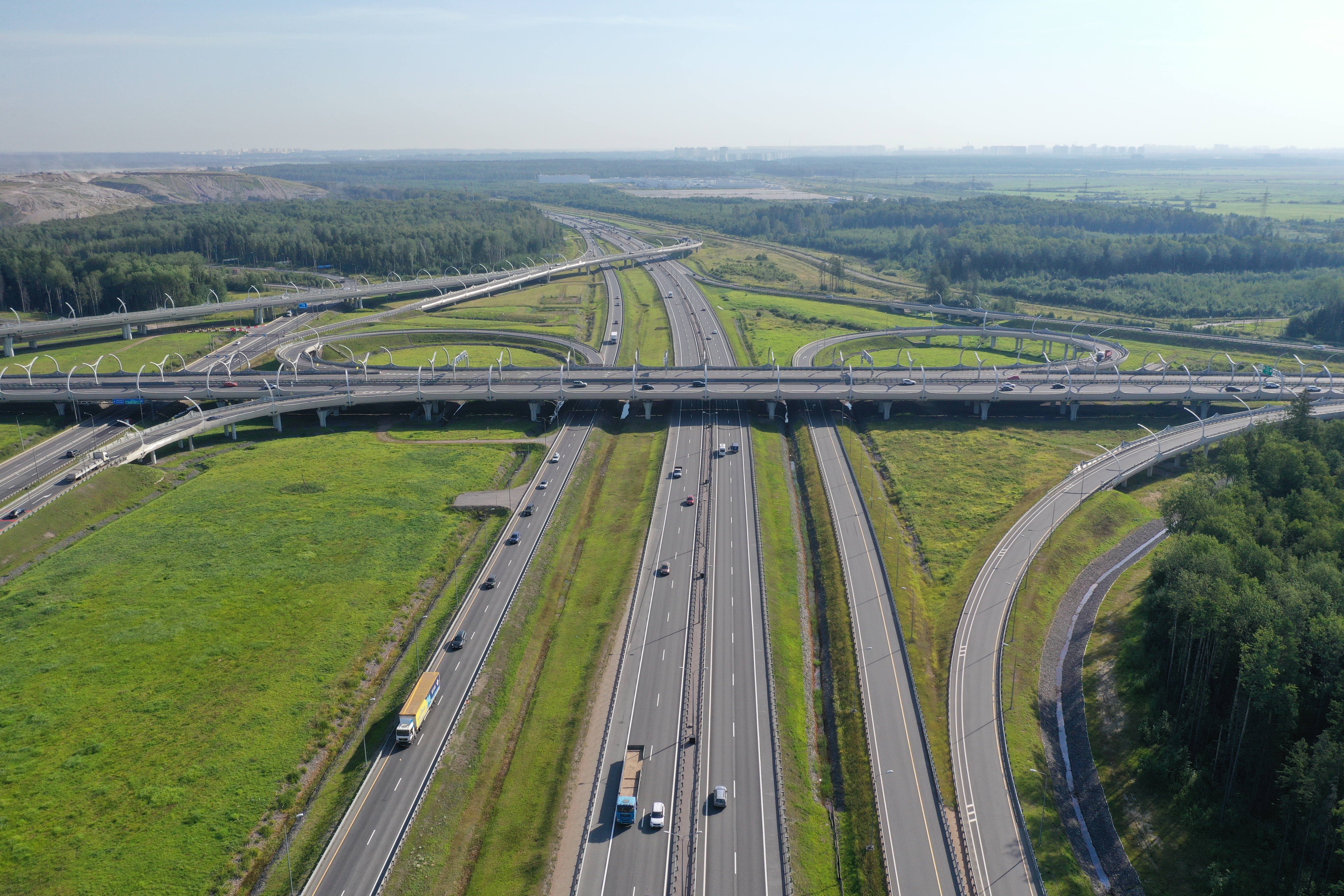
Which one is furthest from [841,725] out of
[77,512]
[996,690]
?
Result: [77,512]

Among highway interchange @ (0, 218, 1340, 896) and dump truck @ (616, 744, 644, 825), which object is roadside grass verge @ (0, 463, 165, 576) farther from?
dump truck @ (616, 744, 644, 825)

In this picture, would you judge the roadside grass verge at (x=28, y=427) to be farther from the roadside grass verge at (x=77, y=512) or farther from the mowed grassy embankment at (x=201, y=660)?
the mowed grassy embankment at (x=201, y=660)

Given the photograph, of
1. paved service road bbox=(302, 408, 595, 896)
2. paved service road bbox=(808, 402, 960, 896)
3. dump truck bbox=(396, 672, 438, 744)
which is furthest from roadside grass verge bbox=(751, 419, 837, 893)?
dump truck bbox=(396, 672, 438, 744)

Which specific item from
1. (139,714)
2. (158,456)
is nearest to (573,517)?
(139,714)

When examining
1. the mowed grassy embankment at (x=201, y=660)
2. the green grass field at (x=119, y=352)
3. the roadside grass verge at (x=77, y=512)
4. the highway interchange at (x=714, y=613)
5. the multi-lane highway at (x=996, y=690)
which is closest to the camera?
the highway interchange at (x=714, y=613)

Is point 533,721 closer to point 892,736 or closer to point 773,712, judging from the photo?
point 773,712

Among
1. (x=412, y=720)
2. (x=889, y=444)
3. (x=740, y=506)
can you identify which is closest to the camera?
(x=412, y=720)

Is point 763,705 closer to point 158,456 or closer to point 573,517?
point 573,517

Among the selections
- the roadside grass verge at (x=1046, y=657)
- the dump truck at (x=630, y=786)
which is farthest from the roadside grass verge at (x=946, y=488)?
the dump truck at (x=630, y=786)
